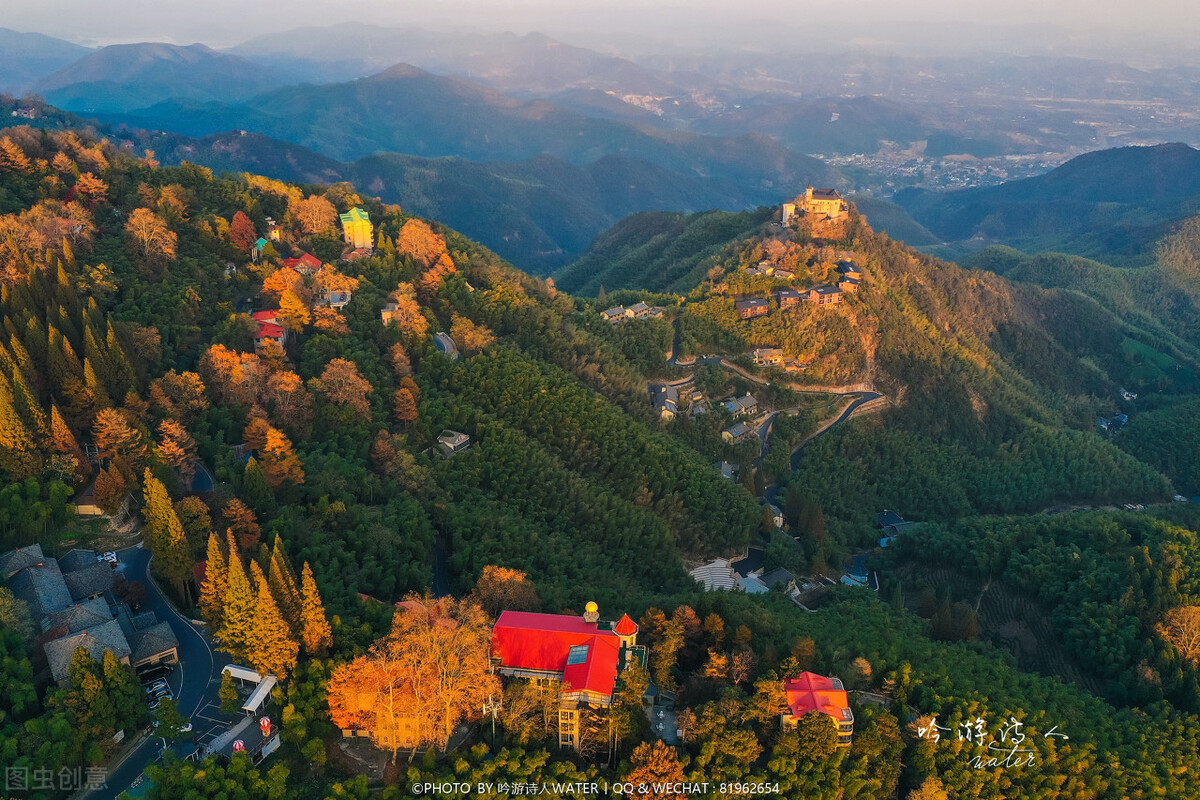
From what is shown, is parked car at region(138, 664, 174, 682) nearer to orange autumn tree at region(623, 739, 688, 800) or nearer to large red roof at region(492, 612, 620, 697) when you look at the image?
large red roof at region(492, 612, 620, 697)

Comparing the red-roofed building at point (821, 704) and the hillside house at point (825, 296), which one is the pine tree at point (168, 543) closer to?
the red-roofed building at point (821, 704)

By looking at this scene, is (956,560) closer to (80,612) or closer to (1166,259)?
(80,612)

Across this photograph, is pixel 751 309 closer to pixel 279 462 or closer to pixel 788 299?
pixel 788 299

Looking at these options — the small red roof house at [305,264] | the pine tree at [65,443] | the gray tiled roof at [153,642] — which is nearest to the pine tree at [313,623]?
the gray tiled roof at [153,642]

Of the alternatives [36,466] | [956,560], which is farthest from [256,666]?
[956,560]

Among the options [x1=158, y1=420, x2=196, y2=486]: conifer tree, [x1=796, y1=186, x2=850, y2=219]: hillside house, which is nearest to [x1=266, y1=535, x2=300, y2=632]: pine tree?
[x1=158, y1=420, x2=196, y2=486]: conifer tree
